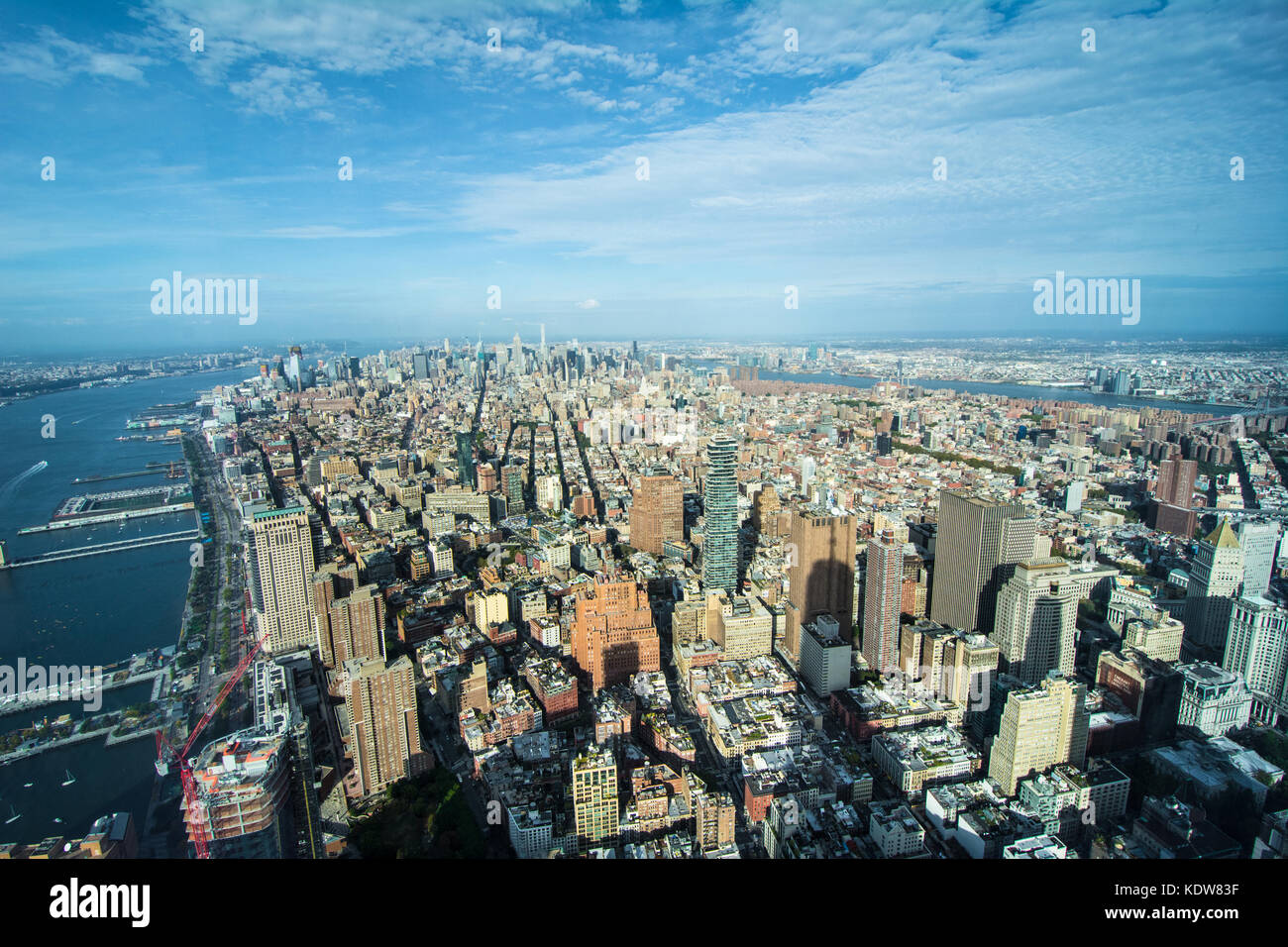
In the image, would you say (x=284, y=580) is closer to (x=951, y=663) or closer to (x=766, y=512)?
(x=766, y=512)

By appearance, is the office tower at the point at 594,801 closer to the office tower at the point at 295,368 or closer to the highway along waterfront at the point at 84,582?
the highway along waterfront at the point at 84,582

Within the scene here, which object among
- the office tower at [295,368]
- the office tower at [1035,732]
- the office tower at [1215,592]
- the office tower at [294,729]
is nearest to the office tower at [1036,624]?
the office tower at [1215,592]

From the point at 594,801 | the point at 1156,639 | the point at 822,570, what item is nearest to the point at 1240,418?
the point at 1156,639

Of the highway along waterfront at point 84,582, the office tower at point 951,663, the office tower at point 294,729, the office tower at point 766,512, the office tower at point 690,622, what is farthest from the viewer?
the office tower at point 766,512

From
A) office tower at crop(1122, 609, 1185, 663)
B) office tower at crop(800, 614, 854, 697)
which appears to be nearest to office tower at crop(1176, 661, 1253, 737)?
office tower at crop(1122, 609, 1185, 663)

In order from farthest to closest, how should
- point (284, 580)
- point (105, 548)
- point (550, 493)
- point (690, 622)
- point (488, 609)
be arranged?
1. point (550, 493)
2. point (105, 548)
3. point (488, 609)
4. point (690, 622)
5. point (284, 580)

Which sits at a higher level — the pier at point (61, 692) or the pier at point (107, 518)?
the pier at point (107, 518)
